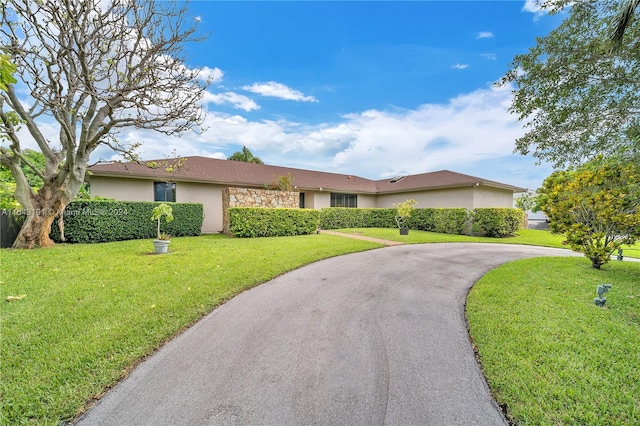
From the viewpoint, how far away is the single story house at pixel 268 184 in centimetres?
1298

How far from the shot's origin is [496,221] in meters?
15.1

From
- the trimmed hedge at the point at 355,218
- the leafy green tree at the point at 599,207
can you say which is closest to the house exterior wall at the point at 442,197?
the trimmed hedge at the point at 355,218

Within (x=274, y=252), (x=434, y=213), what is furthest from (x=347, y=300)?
(x=434, y=213)

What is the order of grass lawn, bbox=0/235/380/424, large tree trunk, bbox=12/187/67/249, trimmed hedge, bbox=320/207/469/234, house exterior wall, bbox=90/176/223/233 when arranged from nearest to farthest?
1. grass lawn, bbox=0/235/380/424
2. large tree trunk, bbox=12/187/67/249
3. house exterior wall, bbox=90/176/223/233
4. trimmed hedge, bbox=320/207/469/234

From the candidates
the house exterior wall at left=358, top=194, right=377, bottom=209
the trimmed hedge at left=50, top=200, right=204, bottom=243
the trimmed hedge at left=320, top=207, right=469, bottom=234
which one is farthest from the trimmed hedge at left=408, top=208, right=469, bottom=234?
the trimmed hedge at left=50, top=200, right=204, bottom=243

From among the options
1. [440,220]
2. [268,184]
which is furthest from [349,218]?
[268,184]

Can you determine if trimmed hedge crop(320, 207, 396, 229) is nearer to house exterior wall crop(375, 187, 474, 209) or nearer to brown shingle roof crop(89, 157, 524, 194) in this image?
brown shingle roof crop(89, 157, 524, 194)

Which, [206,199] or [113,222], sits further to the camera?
[206,199]

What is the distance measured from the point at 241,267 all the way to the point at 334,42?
400 inches

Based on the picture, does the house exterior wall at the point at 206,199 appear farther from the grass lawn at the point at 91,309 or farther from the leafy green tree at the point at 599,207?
the leafy green tree at the point at 599,207

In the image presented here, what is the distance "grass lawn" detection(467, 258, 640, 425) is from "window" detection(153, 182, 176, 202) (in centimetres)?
A: 1470

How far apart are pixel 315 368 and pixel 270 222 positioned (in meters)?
10.3

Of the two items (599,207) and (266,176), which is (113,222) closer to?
(266,176)

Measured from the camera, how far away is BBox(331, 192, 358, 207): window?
20.9 metres
